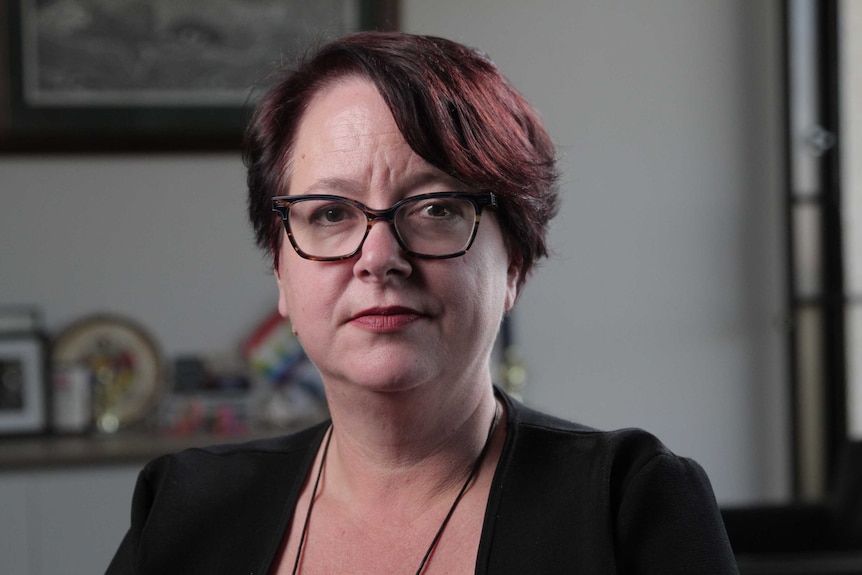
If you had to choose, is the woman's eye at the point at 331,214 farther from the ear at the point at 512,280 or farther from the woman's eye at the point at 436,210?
the ear at the point at 512,280

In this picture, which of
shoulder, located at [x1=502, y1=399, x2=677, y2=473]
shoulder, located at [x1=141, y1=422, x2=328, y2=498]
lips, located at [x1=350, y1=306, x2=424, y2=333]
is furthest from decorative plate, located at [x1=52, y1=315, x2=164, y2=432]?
lips, located at [x1=350, y1=306, x2=424, y2=333]

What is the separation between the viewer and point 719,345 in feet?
13.1

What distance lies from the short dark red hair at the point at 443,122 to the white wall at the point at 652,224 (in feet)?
8.15

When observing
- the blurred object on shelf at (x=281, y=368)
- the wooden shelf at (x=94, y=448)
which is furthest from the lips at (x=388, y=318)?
the blurred object on shelf at (x=281, y=368)

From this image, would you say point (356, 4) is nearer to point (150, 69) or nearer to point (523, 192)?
point (150, 69)

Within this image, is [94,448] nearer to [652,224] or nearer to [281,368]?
[281,368]

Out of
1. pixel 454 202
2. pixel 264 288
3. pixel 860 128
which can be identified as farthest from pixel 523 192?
pixel 860 128

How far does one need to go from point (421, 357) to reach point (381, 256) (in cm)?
11

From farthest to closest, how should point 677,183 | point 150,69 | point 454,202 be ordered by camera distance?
point 677,183, point 150,69, point 454,202

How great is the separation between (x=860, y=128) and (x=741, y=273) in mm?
648

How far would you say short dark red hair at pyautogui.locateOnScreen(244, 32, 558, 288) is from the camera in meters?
1.16

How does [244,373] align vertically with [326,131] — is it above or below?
below

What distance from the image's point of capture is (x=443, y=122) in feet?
3.81

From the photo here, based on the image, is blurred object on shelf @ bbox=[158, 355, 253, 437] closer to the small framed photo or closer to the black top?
the small framed photo
